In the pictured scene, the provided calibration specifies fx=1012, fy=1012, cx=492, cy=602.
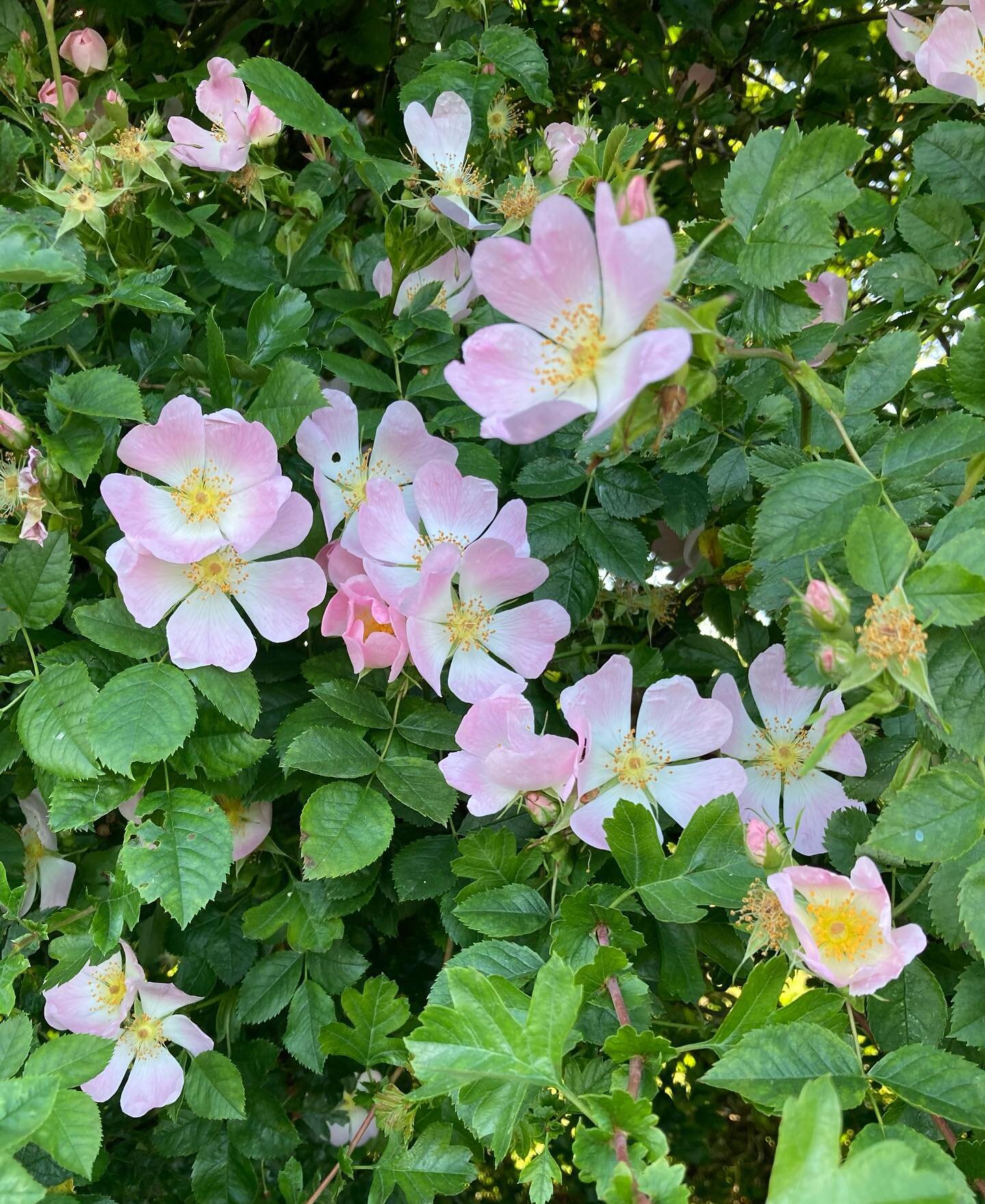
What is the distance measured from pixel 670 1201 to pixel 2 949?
898 mm

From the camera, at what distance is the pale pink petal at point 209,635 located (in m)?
1.03

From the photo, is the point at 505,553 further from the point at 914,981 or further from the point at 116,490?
the point at 914,981

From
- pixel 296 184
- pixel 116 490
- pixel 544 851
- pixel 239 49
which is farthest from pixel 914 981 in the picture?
pixel 239 49

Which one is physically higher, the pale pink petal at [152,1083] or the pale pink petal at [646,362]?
the pale pink petal at [646,362]

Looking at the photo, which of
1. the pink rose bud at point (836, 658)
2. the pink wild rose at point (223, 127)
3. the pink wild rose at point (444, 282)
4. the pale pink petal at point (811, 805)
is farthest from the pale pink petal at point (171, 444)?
the pale pink petal at point (811, 805)

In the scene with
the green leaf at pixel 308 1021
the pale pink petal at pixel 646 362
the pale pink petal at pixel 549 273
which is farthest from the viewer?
the green leaf at pixel 308 1021

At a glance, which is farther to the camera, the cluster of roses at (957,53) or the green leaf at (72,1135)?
the cluster of roses at (957,53)

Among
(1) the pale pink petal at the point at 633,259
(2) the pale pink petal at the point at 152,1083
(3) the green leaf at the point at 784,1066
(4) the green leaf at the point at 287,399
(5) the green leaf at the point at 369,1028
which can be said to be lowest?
(2) the pale pink petal at the point at 152,1083

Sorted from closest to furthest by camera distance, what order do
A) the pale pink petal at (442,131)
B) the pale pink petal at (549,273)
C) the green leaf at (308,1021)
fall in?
the pale pink petal at (549,273), the green leaf at (308,1021), the pale pink petal at (442,131)

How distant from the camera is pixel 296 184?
1333 millimetres

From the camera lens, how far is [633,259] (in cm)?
61

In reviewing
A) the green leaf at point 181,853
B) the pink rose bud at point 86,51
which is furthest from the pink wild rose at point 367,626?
the pink rose bud at point 86,51

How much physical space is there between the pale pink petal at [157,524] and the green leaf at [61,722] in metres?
0.15

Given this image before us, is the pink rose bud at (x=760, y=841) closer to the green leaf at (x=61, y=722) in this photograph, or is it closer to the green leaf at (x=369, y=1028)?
the green leaf at (x=369, y=1028)
